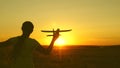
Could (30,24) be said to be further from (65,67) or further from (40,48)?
(65,67)

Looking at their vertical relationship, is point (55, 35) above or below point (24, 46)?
above

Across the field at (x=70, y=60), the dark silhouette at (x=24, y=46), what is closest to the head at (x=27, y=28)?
the dark silhouette at (x=24, y=46)

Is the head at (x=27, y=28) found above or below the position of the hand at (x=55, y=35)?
above

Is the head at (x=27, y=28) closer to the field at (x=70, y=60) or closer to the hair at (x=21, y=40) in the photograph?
the hair at (x=21, y=40)

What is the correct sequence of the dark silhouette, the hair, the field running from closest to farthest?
the hair < the dark silhouette < the field

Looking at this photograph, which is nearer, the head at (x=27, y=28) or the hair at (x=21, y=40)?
the hair at (x=21, y=40)

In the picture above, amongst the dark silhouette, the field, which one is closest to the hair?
the dark silhouette

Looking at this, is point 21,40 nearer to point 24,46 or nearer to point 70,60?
point 24,46

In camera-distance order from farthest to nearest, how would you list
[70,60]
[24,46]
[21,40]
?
[70,60] → [24,46] → [21,40]

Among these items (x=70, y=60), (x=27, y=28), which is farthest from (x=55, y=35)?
(x=70, y=60)

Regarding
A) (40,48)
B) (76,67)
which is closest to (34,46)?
(40,48)

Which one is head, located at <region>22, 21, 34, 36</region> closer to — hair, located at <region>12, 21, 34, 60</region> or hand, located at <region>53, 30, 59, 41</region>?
hair, located at <region>12, 21, 34, 60</region>

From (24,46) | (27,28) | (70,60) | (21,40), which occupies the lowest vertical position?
(70,60)

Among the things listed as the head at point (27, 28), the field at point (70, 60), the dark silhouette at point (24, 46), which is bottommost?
the field at point (70, 60)
